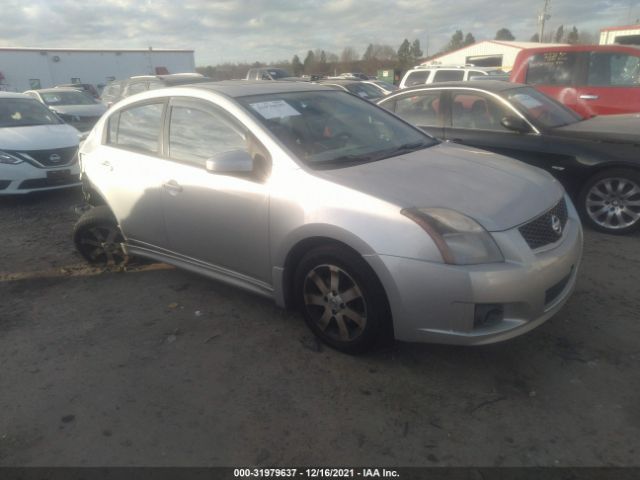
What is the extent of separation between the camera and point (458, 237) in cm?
243

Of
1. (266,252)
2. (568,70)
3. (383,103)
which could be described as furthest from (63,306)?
(568,70)

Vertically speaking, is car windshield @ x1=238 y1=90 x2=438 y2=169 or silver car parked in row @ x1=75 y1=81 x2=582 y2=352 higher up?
car windshield @ x1=238 y1=90 x2=438 y2=169

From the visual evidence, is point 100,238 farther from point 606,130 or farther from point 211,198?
point 606,130

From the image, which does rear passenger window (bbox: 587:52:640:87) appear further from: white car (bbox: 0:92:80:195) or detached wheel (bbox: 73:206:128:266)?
white car (bbox: 0:92:80:195)

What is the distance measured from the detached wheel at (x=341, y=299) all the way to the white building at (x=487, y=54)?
31068 millimetres

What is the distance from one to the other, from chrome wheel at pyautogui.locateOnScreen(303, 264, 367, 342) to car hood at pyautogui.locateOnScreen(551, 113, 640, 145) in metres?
3.55

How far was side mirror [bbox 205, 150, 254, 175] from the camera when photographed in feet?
9.50

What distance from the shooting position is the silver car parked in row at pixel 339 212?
244cm

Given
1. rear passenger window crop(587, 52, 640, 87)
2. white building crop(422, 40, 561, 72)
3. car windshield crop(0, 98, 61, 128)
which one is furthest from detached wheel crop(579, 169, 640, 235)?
white building crop(422, 40, 561, 72)

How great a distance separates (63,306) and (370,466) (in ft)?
9.63

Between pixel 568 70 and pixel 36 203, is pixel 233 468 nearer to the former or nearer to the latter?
pixel 36 203

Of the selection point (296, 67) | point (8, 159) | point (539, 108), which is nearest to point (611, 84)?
point (539, 108)

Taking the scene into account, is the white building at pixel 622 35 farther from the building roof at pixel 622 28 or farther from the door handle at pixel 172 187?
the door handle at pixel 172 187

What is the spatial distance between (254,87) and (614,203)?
378cm
